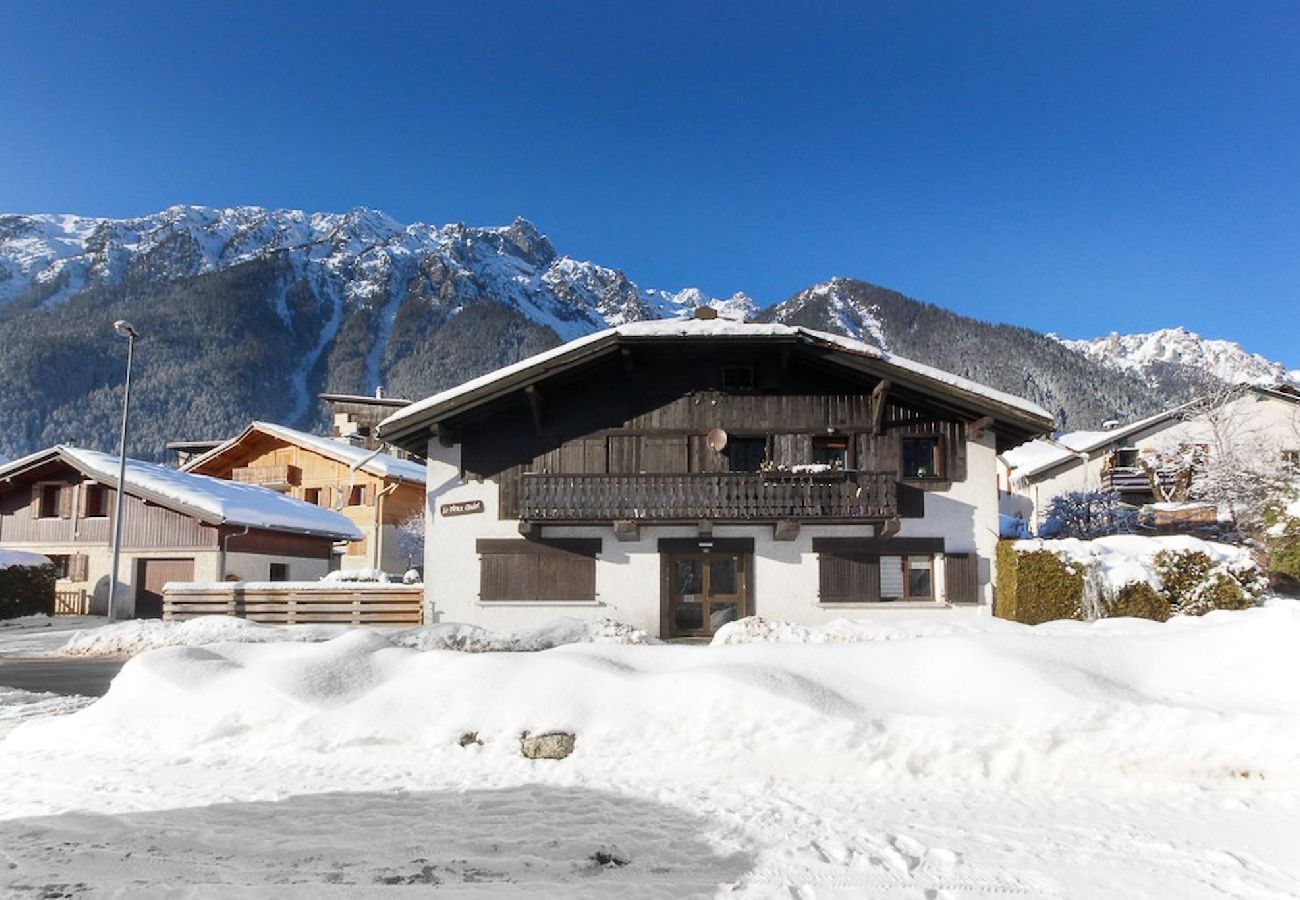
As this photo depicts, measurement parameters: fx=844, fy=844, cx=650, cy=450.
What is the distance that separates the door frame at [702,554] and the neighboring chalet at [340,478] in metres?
23.1

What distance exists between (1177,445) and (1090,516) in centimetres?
1277

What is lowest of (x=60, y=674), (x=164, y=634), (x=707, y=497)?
(x=60, y=674)

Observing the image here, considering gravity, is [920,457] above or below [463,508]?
above

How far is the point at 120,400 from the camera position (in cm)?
12850

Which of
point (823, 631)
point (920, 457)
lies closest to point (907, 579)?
point (920, 457)

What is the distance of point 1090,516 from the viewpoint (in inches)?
1214

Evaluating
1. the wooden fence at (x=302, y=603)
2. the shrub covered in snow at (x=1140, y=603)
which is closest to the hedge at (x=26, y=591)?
the wooden fence at (x=302, y=603)

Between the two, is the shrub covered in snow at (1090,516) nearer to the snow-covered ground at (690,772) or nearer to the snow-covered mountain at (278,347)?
the snow-covered ground at (690,772)

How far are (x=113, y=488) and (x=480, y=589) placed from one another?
18.8 meters

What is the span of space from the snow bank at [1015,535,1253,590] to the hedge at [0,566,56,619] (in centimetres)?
3026

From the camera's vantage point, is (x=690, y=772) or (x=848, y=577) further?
(x=848, y=577)

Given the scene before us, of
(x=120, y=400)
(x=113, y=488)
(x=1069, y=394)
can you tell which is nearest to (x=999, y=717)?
(x=113, y=488)

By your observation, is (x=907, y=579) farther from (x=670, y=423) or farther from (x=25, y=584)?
Answer: (x=25, y=584)

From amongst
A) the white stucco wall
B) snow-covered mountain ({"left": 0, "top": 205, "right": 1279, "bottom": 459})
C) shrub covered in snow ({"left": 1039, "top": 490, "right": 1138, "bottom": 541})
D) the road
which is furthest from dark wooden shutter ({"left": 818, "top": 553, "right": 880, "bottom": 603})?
snow-covered mountain ({"left": 0, "top": 205, "right": 1279, "bottom": 459})
